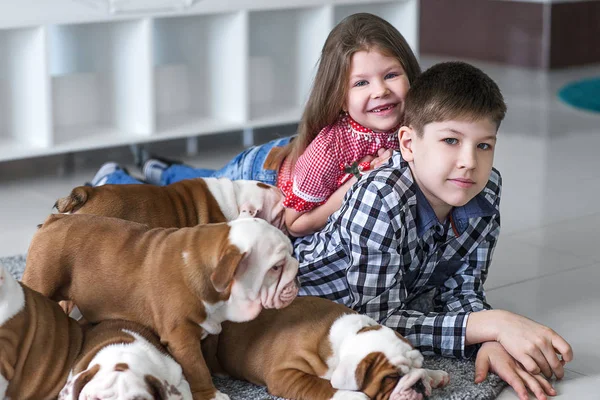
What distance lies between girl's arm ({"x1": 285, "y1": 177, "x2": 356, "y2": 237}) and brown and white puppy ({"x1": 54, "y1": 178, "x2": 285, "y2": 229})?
3 cm

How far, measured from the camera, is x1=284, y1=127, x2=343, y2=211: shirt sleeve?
1.92 m

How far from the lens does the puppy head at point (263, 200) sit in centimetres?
193

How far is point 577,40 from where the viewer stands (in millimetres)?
4973

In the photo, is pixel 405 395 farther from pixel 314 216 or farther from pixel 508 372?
pixel 314 216

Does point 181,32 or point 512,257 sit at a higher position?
point 181,32

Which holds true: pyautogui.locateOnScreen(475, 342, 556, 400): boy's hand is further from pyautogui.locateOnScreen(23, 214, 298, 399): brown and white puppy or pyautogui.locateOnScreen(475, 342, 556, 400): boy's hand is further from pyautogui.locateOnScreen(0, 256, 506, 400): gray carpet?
pyautogui.locateOnScreen(23, 214, 298, 399): brown and white puppy

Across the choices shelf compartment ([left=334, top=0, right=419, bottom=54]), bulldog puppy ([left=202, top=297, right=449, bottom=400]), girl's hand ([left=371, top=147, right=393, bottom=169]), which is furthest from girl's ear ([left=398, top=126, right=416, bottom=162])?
shelf compartment ([left=334, top=0, right=419, bottom=54])

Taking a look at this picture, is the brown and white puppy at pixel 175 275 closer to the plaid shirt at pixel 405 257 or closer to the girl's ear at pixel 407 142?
the plaid shirt at pixel 405 257

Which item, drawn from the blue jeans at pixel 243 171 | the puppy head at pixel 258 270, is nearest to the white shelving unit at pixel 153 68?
the blue jeans at pixel 243 171

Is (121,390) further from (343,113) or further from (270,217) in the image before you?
(343,113)

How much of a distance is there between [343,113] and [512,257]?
554 millimetres

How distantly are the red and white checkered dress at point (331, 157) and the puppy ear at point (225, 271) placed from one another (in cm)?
62

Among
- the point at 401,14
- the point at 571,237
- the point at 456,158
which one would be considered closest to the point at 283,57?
the point at 401,14

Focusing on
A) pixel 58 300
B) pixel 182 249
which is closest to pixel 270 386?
pixel 182 249
